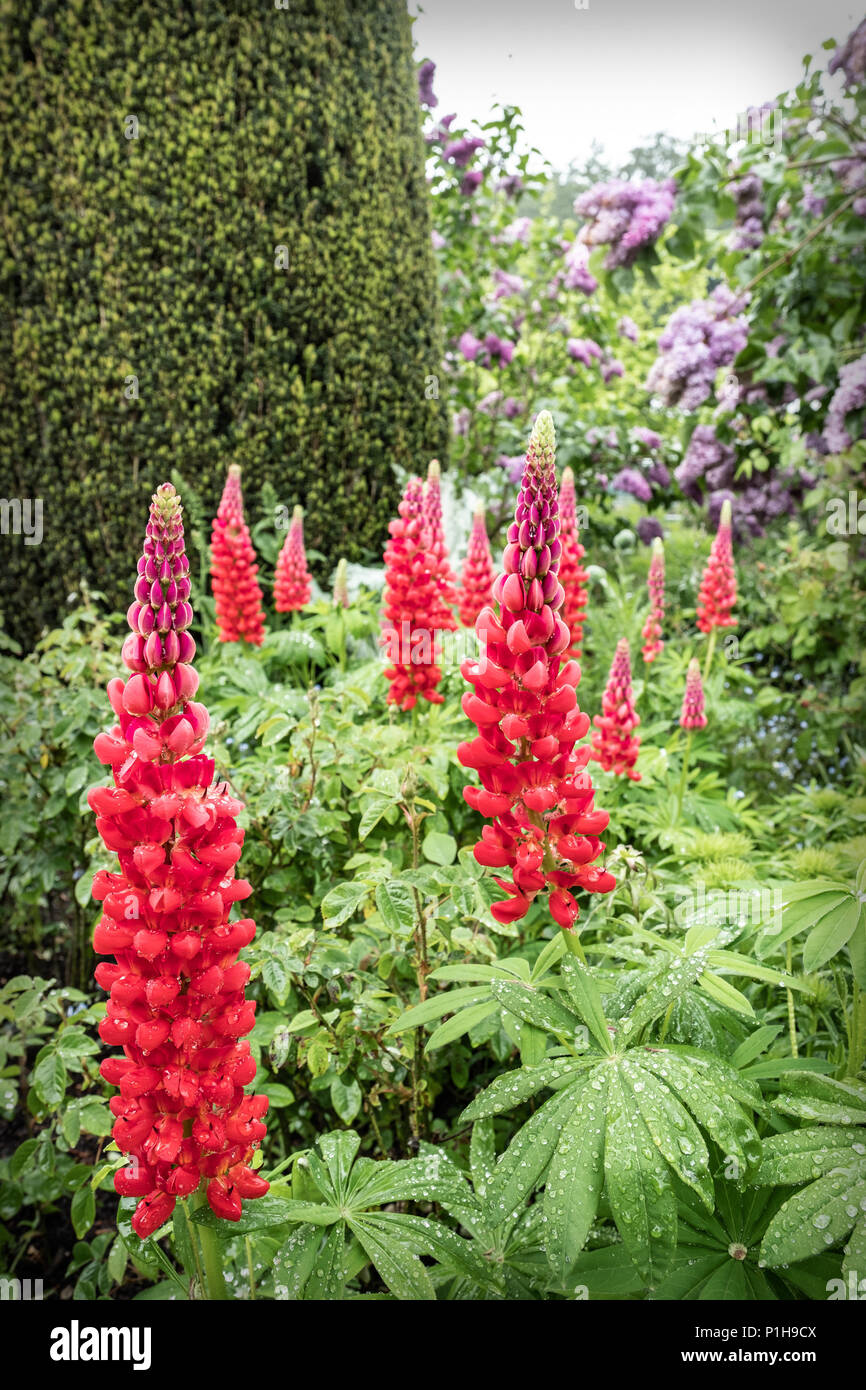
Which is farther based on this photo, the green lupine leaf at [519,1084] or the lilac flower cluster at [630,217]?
the lilac flower cluster at [630,217]

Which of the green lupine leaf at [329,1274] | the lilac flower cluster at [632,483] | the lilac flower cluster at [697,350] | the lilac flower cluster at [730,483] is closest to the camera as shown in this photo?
the green lupine leaf at [329,1274]

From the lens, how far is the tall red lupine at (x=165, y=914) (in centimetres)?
101

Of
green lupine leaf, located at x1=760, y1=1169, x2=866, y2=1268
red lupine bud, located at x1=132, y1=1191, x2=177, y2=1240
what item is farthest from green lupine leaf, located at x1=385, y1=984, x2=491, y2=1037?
green lupine leaf, located at x1=760, y1=1169, x2=866, y2=1268

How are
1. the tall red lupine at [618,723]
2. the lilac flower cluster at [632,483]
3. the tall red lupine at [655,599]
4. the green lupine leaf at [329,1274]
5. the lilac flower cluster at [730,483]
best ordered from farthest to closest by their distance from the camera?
the lilac flower cluster at [632,483] < the lilac flower cluster at [730,483] < the tall red lupine at [655,599] < the tall red lupine at [618,723] < the green lupine leaf at [329,1274]

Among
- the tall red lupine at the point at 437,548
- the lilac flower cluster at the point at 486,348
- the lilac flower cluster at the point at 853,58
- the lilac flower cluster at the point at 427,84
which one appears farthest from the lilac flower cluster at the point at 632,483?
the tall red lupine at the point at 437,548

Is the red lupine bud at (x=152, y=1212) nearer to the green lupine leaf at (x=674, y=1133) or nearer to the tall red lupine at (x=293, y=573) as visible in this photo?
the green lupine leaf at (x=674, y=1133)

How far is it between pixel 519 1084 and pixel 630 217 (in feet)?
11.5

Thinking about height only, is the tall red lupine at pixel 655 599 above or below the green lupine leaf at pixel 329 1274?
above

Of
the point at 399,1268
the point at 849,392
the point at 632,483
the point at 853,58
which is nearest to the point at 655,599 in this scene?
the point at 849,392

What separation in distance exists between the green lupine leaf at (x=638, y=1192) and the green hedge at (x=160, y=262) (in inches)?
151

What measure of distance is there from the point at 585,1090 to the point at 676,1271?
0.29 m

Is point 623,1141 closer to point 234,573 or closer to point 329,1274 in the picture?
point 329,1274

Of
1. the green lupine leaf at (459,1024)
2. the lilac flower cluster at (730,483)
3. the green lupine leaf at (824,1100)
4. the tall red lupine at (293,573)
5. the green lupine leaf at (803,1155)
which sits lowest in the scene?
the green lupine leaf at (803,1155)
